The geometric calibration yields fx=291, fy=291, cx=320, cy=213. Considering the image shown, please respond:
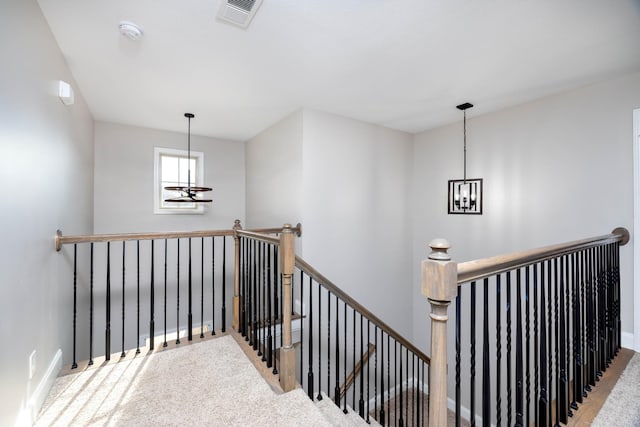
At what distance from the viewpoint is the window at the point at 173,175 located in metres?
4.47

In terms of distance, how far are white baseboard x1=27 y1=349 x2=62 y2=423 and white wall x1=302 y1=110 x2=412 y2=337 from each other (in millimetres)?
2310

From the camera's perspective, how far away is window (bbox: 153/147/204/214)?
14.7 ft

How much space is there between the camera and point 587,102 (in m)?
2.94

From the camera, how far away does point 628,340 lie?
2596 mm

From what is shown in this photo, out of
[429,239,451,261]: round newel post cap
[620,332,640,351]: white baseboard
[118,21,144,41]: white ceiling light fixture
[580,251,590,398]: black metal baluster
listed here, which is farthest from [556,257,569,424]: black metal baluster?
[118,21,144,41]: white ceiling light fixture

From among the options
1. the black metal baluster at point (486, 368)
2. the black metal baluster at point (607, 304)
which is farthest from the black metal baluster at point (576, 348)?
the black metal baluster at point (486, 368)

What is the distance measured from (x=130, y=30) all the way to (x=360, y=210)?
119 inches

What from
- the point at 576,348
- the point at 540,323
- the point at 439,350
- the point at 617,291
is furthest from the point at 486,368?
the point at 617,291

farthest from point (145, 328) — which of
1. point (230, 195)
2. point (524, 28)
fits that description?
point (524, 28)

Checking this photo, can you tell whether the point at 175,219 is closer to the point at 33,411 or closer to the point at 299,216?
the point at 299,216

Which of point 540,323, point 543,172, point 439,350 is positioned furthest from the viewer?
point 543,172

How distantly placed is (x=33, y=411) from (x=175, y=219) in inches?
126

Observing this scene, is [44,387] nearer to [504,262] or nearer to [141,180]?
[504,262]

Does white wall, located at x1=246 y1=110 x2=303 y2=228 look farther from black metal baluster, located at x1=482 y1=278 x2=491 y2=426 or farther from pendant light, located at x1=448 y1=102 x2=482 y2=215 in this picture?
black metal baluster, located at x1=482 y1=278 x2=491 y2=426
